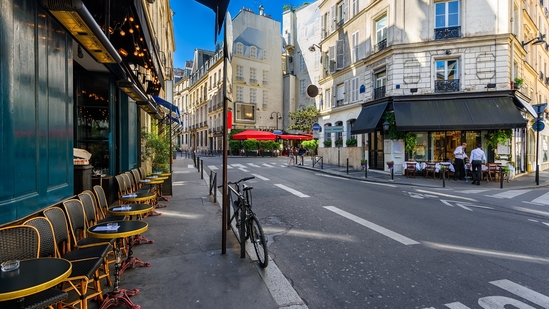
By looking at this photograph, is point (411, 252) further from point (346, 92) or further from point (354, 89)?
point (346, 92)

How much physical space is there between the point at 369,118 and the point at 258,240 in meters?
15.2

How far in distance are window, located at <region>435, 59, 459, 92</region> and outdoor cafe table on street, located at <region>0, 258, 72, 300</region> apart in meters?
17.9

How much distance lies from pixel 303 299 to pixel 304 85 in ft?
141

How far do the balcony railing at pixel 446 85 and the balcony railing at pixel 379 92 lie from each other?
2.76 meters

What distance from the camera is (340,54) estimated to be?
22.5m

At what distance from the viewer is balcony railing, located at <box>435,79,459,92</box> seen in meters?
15.8

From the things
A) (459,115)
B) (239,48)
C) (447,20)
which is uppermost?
(239,48)

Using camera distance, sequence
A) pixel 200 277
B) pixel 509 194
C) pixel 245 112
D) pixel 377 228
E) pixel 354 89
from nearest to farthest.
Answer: pixel 200 277 < pixel 377 228 < pixel 509 194 < pixel 354 89 < pixel 245 112

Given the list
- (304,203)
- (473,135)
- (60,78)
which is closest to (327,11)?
(473,135)

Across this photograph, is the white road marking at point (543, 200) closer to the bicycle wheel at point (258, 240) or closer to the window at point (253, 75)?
the bicycle wheel at point (258, 240)

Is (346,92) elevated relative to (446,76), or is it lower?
elevated

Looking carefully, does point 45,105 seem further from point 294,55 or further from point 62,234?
point 294,55

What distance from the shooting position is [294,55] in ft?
153

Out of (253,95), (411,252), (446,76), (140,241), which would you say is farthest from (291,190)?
(253,95)
